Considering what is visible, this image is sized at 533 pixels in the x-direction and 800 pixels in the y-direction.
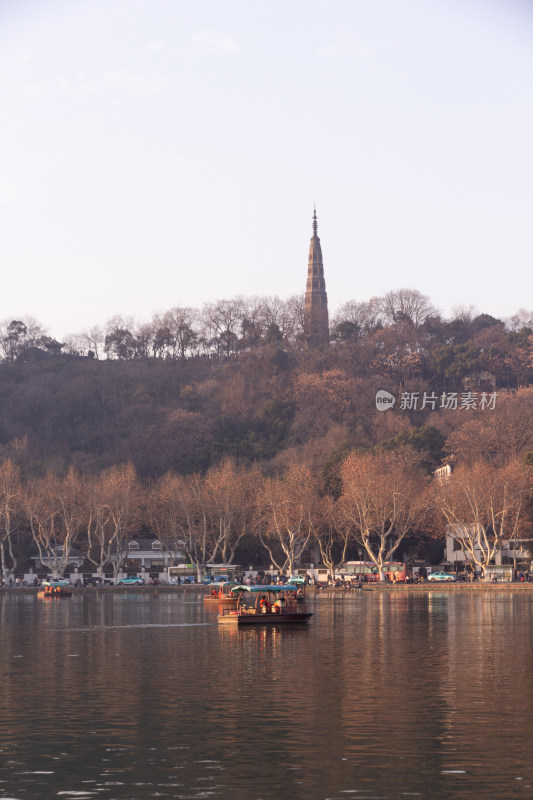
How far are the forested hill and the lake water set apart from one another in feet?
315

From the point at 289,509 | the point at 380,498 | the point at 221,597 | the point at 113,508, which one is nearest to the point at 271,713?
the point at 221,597

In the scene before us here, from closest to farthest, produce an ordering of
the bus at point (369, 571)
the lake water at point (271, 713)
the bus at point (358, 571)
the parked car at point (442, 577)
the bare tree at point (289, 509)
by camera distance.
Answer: the lake water at point (271, 713), the parked car at point (442, 577), the bare tree at point (289, 509), the bus at point (369, 571), the bus at point (358, 571)

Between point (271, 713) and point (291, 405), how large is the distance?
14838 cm

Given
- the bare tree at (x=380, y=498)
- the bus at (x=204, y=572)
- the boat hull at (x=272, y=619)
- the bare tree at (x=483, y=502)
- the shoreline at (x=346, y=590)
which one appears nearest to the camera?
the boat hull at (x=272, y=619)

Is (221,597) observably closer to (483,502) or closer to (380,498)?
(380,498)

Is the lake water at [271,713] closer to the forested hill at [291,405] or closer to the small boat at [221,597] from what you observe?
the small boat at [221,597]

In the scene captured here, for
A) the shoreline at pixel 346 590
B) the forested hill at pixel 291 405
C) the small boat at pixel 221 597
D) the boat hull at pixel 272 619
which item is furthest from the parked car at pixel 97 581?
the boat hull at pixel 272 619

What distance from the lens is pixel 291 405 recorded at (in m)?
182

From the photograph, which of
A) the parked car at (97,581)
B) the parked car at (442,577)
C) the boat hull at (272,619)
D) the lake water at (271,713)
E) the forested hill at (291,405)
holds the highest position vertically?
the forested hill at (291,405)

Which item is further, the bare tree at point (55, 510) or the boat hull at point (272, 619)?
the bare tree at point (55, 510)

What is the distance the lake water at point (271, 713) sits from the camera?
2578 cm

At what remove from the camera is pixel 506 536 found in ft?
420

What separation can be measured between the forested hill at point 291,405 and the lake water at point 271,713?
9600 centimetres

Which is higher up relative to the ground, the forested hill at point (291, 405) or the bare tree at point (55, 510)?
the forested hill at point (291, 405)
